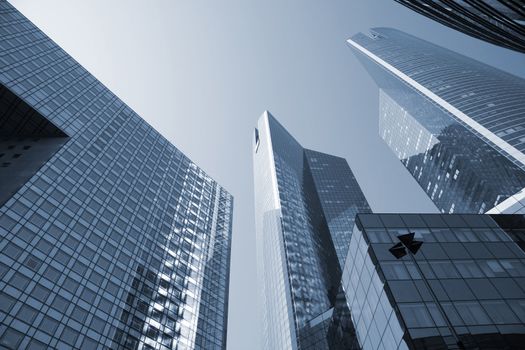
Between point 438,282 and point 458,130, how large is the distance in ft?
345

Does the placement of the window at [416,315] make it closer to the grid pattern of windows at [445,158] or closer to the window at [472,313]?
the window at [472,313]

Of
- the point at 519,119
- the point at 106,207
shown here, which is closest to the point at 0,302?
the point at 106,207

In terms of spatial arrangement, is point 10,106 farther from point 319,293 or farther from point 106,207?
point 319,293

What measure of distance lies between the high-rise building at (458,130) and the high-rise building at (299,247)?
3596 cm

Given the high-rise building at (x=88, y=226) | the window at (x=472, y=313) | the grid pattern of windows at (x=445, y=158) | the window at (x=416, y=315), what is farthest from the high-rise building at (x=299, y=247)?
the window at (x=416, y=315)

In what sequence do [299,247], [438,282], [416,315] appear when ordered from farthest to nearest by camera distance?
1. [299,247]
2. [438,282]
3. [416,315]

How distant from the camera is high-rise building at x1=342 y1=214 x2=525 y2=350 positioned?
26062 mm

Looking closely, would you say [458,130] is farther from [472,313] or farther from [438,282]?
[472,313]

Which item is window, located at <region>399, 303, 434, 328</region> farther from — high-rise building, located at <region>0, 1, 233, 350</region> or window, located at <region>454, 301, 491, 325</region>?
high-rise building, located at <region>0, 1, 233, 350</region>

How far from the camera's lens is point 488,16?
30.6 metres

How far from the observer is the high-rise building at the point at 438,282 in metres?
26.1

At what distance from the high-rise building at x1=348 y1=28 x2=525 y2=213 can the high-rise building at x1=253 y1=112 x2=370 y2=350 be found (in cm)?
3596

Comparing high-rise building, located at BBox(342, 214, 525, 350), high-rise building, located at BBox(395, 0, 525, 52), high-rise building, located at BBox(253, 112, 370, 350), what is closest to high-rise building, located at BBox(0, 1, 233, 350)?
high-rise building, located at BBox(253, 112, 370, 350)

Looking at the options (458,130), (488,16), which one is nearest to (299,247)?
(458,130)
